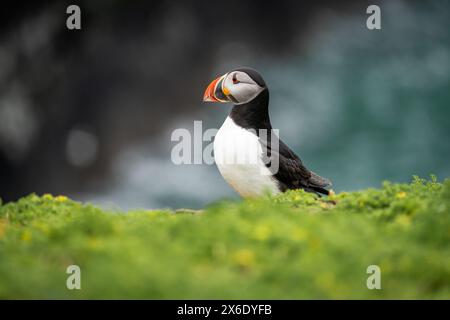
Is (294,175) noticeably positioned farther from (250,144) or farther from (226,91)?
(226,91)

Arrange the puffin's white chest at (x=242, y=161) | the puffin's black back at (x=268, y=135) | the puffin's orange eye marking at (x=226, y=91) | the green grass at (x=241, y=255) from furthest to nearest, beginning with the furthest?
the puffin's orange eye marking at (x=226, y=91) < the puffin's black back at (x=268, y=135) < the puffin's white chest at (x=242, y=161) < the green grass at (x=241, y=255)

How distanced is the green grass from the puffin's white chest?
2.08 metres

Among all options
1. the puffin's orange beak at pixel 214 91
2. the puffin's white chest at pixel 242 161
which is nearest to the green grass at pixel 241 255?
the puffin's white chest at pixel 242 161

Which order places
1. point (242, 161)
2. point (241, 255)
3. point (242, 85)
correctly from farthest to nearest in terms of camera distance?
point (242, 85) < point (242, 161) < point (241, 255)

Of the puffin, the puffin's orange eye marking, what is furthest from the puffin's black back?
the puffin's orange eye marking

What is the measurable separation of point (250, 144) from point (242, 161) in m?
0.23

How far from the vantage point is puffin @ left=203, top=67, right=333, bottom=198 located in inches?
315

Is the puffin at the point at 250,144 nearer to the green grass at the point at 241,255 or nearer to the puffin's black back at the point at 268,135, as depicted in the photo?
the puffin's black back at the point at 268,135

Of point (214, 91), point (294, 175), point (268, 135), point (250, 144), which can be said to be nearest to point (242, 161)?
point (250, 144)

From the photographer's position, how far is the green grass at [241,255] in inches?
173

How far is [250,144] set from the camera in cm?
800

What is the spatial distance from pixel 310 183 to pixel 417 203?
111 inches

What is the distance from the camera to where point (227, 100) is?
27.6ft
